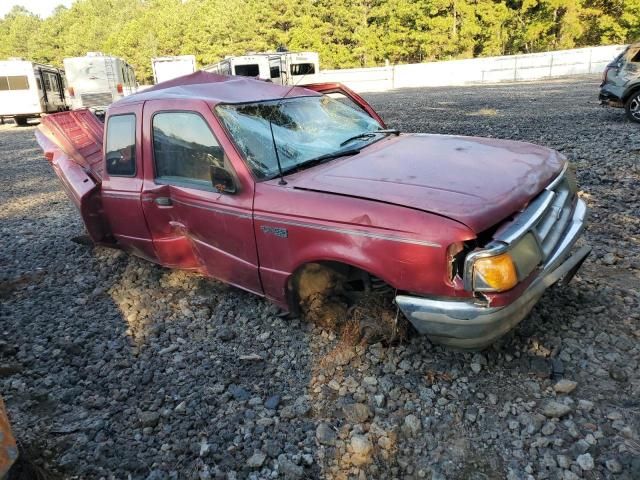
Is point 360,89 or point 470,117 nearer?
point 470,117

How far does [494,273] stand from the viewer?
2.40 metres

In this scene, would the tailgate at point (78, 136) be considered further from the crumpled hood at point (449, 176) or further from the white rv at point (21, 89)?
the white rv at point (21, 89)

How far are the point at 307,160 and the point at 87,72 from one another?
74.1ft

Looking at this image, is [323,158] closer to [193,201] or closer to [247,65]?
[193,201]

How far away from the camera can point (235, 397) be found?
9.54 feet

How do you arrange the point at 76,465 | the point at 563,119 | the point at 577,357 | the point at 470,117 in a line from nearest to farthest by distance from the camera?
the point at 76,465 → the point at 577,357 → the point at 563,119 → the point at 470,117

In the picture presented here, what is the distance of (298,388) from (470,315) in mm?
1157

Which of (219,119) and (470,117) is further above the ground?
(219,119)

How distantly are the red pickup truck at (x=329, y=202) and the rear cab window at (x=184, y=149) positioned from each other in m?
0.01

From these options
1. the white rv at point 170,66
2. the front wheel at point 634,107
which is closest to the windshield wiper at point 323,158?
the front wheel at point 634,107

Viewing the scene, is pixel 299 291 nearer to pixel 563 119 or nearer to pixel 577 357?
pixel 577 357

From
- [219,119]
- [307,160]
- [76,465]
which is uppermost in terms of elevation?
[219,119]

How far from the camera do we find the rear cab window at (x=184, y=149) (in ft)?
11.2

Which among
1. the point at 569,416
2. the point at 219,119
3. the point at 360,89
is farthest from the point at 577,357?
the point at 360,89
